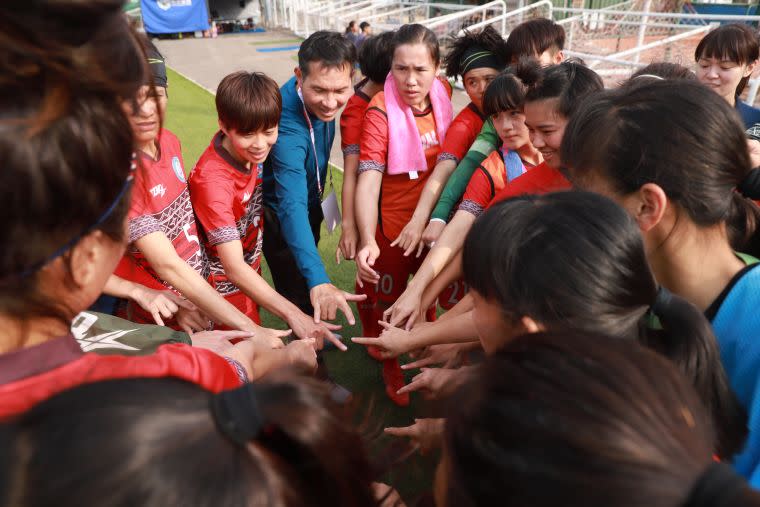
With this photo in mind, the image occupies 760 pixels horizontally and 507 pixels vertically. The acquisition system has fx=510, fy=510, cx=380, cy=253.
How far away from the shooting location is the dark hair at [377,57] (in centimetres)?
329

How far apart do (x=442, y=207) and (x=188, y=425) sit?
2.27 m

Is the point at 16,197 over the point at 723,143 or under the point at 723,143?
over

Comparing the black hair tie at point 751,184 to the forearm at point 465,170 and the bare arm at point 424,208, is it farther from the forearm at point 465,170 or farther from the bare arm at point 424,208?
the bare arm at point 424,208

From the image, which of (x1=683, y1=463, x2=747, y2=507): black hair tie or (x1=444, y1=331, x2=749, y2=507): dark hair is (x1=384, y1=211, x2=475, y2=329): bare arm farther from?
(x1=683, y1=463, x2=747, y2=507): black hair tie

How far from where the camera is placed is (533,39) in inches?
120

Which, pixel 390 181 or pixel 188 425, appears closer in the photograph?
pixel 188 425

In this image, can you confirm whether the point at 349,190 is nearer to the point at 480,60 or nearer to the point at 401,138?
the point at 401,138

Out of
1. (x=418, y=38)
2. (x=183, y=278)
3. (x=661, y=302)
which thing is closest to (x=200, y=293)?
(x=183, y=278)

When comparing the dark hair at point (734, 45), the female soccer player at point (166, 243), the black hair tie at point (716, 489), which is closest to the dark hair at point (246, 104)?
the female soccer player at point (166, 243)

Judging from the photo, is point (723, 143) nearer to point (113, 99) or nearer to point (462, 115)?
point (113, 99)

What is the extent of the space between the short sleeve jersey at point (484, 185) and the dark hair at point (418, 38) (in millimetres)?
856

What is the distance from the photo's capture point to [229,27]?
27234 mm

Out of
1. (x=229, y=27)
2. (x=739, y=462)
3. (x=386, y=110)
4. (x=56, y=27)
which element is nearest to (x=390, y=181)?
(x=386, y=110)

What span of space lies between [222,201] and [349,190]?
3.28 ft
